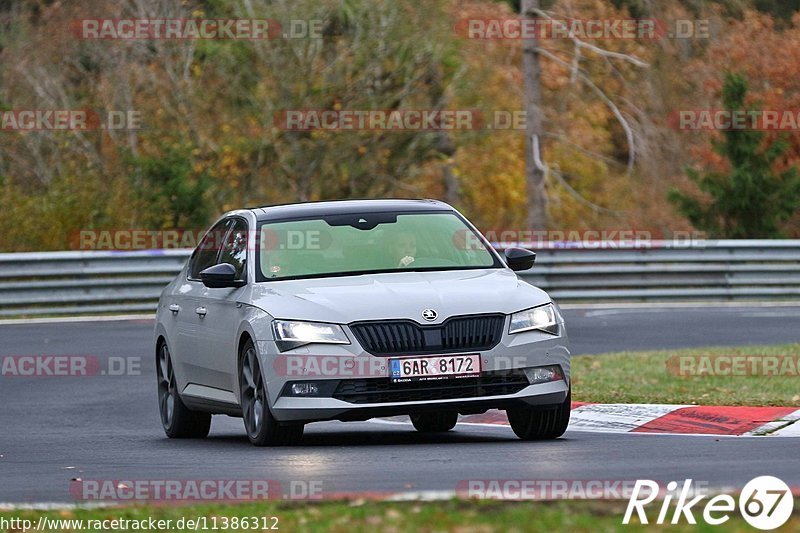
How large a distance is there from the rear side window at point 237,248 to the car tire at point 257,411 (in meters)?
0.76

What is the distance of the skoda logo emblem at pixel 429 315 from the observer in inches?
436

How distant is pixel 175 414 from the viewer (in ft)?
44.5

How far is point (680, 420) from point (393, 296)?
2963 millimetres

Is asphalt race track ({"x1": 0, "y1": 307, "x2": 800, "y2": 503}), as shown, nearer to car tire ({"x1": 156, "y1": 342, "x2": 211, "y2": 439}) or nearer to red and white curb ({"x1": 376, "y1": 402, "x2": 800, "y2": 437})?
car tire ({"x1": 156, "y1": 342, "x2": 211, "y2": 439})

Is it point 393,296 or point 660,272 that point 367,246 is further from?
point 660,272

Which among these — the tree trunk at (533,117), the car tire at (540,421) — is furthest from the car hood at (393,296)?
the tree trunk at (533,117)

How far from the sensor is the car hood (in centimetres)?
1111

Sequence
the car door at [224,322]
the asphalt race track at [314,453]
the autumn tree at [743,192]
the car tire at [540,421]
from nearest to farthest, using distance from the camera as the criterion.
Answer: the asphalt race track at [314,453], the car tire at [540,421], the car door at [224,322], the autumn tree at [743,192]

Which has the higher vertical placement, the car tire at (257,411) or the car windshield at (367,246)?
the car windshield at (367,246)

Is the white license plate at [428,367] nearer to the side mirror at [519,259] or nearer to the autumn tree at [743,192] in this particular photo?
the side mirror at [519,259]

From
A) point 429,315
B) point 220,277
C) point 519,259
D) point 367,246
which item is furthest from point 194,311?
point 429,315

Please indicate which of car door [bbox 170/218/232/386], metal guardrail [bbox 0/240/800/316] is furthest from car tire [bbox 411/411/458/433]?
metal guardrail [bbox 0/240/800/316]

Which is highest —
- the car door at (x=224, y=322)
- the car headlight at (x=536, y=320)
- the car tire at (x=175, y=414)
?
the car headlight at (x=536, y=320)

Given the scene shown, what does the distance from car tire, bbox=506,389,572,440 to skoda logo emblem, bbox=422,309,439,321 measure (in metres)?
0.94
